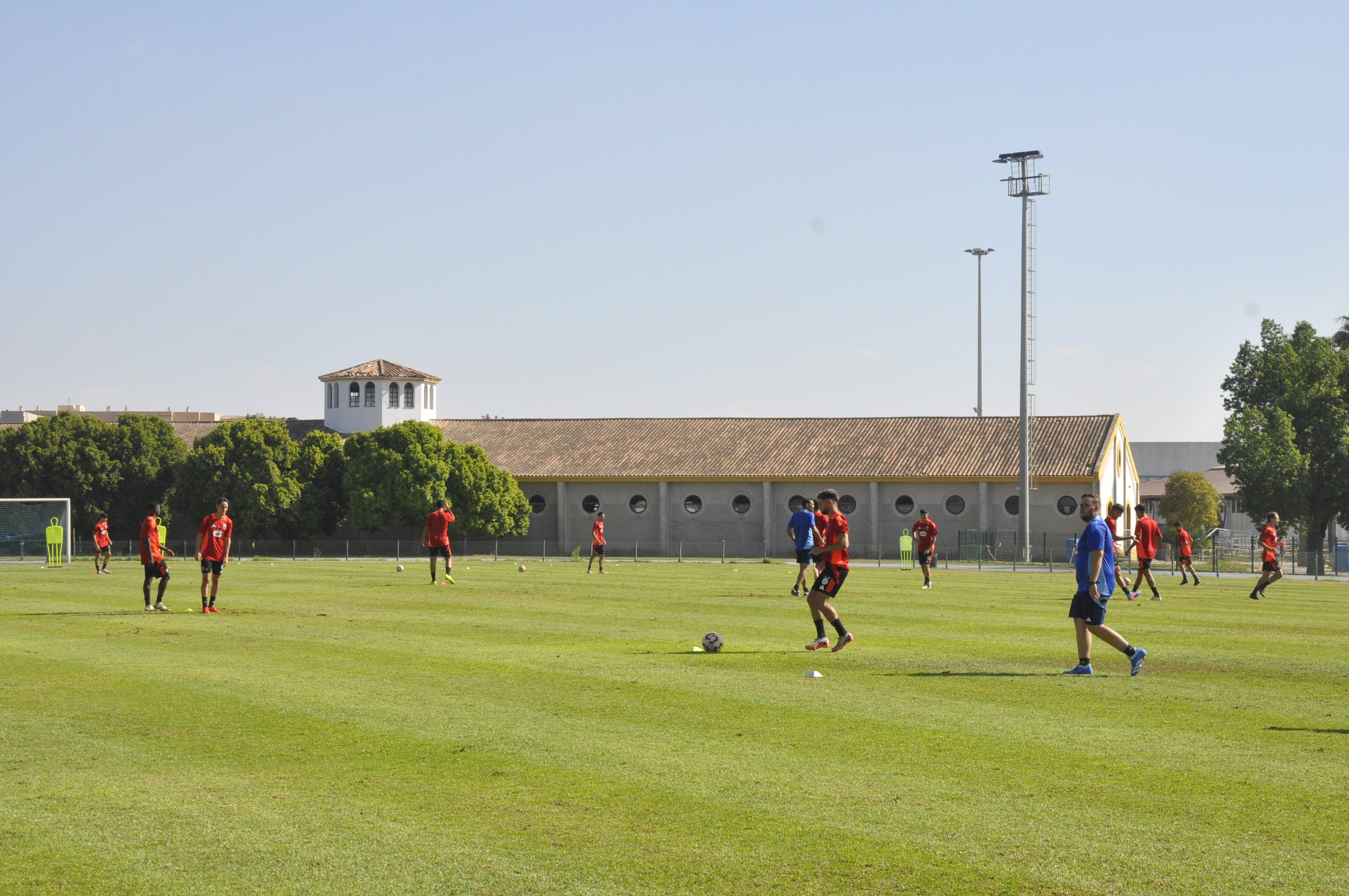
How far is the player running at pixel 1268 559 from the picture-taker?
94.8 ft

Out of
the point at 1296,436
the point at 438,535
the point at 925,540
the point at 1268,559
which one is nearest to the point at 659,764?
the point at 438,535

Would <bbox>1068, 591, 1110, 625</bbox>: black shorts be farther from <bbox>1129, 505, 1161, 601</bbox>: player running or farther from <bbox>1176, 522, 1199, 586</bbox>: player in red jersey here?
<bbox>1176, 522, 1199, 586</bbox>: player in red jersey

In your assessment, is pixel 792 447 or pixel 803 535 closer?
pixel 803 535

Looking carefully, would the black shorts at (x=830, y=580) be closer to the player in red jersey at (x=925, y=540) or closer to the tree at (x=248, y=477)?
the player in red jersey at (x=925, y=540)

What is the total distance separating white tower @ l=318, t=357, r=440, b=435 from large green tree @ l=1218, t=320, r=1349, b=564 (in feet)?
134

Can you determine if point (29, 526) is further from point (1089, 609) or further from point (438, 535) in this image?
point (1089, 609)

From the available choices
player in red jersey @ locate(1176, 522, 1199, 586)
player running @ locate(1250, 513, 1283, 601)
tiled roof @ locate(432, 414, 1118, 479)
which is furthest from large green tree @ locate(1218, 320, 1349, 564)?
player running @ locate(1250, 513, 1283, 601)

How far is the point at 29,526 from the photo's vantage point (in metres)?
52.0

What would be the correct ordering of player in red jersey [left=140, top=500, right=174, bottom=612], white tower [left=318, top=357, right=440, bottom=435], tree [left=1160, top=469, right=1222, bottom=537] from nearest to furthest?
player in red jersey [left=140, top=500, right=174, bottom=612] < white tower [left=318, top=357, right=440, bottom=435] < tree [left=1160, top=469, right=1222, bottom=537]

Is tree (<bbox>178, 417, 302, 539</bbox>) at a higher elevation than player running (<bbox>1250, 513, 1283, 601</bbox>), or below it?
higher

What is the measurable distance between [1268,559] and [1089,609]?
17622mm

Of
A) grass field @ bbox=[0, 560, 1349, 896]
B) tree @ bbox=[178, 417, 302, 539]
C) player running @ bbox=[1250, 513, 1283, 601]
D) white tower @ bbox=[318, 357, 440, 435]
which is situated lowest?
grass field @ bbox=[0, 560, 1349, 896]

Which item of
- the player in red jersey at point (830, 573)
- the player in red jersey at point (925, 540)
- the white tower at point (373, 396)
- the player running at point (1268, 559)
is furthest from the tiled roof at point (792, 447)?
the player in red jersey at point (830, 573)

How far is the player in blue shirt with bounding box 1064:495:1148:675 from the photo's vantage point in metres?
13.7
